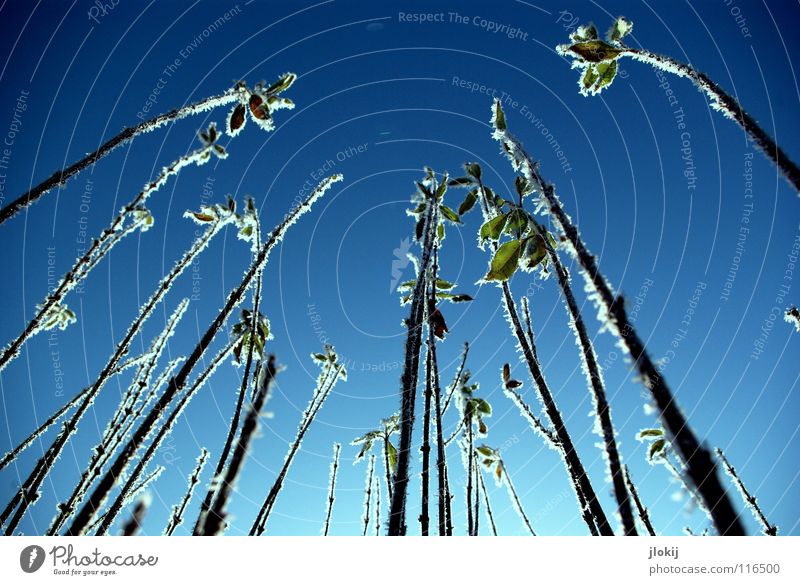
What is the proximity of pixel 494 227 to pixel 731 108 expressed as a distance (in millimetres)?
933

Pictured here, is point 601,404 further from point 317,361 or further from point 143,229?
point 317,361

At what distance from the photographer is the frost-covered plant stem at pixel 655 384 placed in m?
0.79

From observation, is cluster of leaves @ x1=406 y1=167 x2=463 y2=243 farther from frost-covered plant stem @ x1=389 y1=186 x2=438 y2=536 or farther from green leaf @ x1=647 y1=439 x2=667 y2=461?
green leaf @ x1=647 y1=439 x2=667 y2=461

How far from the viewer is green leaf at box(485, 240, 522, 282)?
5.18ft

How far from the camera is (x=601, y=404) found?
114cm

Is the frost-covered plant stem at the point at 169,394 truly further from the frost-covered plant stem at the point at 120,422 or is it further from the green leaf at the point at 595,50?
the green leaf at the point at 595,50

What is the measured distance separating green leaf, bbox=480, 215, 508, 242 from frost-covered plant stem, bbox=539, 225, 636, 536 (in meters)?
0.66

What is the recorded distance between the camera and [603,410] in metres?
1.14
